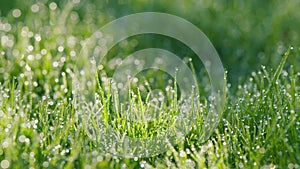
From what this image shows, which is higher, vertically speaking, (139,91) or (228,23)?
(228,23)

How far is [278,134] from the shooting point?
8.33ft

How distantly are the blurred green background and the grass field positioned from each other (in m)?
0.01

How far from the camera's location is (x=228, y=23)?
4816mm

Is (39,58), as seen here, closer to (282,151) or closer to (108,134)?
(108,134)

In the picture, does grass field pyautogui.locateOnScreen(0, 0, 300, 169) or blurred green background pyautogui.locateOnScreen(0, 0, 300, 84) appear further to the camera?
blurred green background pyautogui.locateOnScreen(0, 0, 300, 84)

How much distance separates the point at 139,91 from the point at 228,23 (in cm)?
191

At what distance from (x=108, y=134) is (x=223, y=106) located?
26.7 inches

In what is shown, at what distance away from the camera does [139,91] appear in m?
3.18

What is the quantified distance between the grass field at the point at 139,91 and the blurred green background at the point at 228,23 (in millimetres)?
10

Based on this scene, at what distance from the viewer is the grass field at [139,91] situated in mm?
2506

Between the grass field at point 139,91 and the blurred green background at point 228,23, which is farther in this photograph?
the blurred green background at point 228,23

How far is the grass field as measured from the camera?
251cm

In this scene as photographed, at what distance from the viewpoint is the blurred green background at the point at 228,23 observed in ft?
14.4

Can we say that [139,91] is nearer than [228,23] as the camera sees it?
Yes
